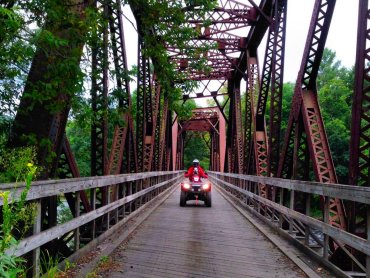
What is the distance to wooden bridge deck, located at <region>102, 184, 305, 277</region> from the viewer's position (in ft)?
17.2

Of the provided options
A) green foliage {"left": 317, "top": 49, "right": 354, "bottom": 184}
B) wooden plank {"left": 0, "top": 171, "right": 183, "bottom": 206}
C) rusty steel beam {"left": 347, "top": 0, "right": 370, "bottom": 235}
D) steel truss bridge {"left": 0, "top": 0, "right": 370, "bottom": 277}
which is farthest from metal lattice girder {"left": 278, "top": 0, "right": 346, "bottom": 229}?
green foliage {"left": 317, "top": 49, "right": 354, "bottom": 184}

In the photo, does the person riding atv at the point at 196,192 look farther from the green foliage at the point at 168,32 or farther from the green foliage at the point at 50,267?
the green foliage at the point at 50,267

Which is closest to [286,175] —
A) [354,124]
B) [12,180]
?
[354,124]

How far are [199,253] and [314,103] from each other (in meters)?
3.57

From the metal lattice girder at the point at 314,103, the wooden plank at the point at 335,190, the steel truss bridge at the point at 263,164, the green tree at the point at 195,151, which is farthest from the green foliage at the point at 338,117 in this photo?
the green tree at the point at 195,151

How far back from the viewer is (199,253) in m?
6.30

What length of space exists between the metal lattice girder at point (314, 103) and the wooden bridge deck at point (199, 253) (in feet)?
4.54

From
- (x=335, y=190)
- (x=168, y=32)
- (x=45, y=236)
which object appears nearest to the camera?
(x=45, y=236)

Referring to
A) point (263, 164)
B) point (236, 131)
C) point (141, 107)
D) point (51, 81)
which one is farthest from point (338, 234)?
point (236, 131)

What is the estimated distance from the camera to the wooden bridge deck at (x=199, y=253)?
17.2 feet

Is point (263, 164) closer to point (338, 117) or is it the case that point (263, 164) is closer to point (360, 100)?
point (360, 100)

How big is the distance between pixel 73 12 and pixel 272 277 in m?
3.82

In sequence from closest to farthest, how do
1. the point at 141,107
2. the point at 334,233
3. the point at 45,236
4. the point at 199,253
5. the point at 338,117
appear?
1. the point at 45,236
2. the point at 334,233
3. the point at 199,253
4. the point at 141,107
5. the point at 338,117

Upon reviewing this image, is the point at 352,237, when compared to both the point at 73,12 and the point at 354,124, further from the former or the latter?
the point at 73,12
